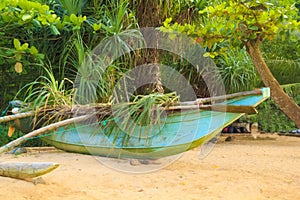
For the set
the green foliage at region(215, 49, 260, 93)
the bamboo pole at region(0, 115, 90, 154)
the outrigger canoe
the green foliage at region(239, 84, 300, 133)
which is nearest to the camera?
the bamboo pole at region(0, 115, 90, 154)

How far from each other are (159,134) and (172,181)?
0.47 metres

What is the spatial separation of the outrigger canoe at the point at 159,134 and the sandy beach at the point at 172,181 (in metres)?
0.17

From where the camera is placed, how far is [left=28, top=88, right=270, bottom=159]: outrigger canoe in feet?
10.0

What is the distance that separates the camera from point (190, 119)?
10.4ft

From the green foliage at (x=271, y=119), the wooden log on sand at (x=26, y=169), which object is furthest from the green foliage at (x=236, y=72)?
the wooden log on sand at (x=26, y=169)

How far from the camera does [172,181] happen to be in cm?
283

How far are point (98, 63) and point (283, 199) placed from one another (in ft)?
7.34

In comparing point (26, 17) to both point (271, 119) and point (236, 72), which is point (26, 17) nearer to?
point (236, 72)

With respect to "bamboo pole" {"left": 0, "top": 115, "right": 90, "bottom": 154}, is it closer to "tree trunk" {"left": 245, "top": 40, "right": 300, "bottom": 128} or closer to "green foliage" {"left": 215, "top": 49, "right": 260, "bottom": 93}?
"tree trunk" {"left": 245, "top": 40, "right": 300, "bottom": 128}

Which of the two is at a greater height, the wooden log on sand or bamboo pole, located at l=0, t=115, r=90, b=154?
bamboo pole, located at l=0, t=115, r=90, b=154

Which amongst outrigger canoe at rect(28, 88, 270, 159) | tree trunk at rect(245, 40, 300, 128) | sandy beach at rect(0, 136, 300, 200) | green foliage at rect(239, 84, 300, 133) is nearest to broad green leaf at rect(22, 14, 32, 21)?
outrigger canoe at rect(28, 88, 270, 159)

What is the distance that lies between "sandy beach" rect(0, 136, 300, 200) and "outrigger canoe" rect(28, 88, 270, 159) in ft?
0.57

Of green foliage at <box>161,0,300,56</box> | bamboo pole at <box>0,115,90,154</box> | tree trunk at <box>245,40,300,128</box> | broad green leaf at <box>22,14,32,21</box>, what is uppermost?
broad green leaf at <box>22,14,32,21</box>

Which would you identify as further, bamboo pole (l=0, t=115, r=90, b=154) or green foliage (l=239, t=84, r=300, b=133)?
green foliage (l=239, t=84, r=300, b=133)
